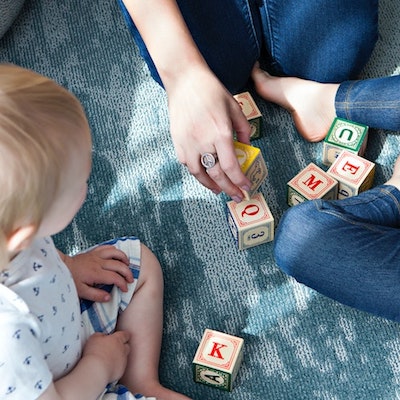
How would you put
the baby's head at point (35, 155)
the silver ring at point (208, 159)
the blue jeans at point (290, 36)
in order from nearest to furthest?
the baby's head at point (35, 155) < the silver ring at point (208, 159) < the blue jeans at point (290, 36)

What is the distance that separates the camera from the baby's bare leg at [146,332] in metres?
1.23

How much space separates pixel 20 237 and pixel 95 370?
1.00 feet

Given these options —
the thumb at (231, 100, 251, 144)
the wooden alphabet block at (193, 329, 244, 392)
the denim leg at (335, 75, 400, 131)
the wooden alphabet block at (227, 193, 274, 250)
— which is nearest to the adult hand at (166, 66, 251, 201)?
the thumb at (231, 100, 251, 144)

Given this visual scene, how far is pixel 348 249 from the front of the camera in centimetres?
126

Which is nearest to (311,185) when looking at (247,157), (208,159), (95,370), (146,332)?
(247,157)

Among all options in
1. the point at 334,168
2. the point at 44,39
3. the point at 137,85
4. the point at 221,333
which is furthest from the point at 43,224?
the point at 44,39

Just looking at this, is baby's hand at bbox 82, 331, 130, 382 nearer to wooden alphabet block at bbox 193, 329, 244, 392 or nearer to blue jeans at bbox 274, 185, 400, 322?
wooden alphabet block at bbox 193, 329, 244, 392

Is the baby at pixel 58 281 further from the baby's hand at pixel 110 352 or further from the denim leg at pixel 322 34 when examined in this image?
the denim leg at pixel 322 34

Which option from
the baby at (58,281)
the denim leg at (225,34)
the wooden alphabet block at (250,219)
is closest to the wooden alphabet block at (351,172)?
the wooden alphabet block at (250,219)

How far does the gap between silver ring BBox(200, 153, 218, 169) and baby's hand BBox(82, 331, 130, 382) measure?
0.31 metres

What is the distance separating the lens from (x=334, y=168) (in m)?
1.43

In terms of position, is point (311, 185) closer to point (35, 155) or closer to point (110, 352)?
point (110, 352)

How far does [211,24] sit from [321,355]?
0.67 meters

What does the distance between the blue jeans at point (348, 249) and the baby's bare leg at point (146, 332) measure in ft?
0.74
